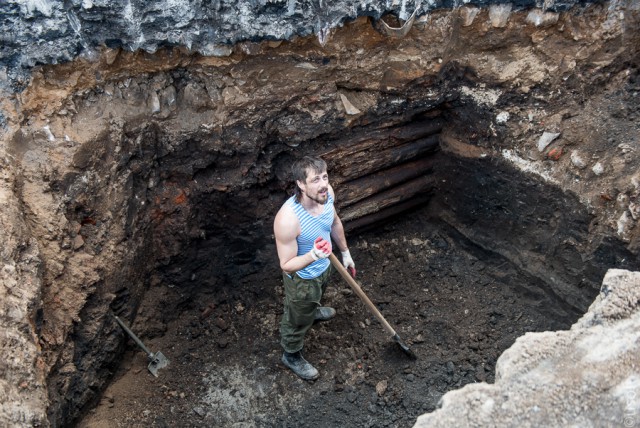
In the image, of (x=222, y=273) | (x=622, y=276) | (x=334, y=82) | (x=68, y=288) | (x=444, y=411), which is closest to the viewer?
(x=444, y=411)

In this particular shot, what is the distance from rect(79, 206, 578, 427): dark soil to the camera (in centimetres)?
402

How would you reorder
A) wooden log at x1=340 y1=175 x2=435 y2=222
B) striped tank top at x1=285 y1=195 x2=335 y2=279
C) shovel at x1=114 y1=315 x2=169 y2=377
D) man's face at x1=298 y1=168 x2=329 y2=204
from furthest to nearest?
wooden log at x1=340 y1=175 x2=435 y2=222, shovel at x1=114 y1=315 x2=169 y2=377, striped tank top at x1=285 y1=195 x2=335 y2=279, man's face at x1=298 y1=168 x2=329 y2=204

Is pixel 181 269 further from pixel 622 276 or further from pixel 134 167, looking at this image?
pixel 622 276

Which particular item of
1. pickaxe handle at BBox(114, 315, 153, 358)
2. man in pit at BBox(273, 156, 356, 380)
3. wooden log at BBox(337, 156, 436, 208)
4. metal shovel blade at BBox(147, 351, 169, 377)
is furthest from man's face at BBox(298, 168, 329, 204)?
metal shovel blade at BBox(147, 351, 169, 377)

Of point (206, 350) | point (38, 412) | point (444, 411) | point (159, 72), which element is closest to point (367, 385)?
point (206, 350)

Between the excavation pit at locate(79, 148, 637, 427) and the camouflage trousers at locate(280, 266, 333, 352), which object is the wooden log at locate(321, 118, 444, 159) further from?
the camouflage trousers at locate(280, 266, 333, 352)

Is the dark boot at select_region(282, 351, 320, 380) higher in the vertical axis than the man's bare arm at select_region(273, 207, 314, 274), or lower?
lower

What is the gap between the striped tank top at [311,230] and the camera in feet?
11.6

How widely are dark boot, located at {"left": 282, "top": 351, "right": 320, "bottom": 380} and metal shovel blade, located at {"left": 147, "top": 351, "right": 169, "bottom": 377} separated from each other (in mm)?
848

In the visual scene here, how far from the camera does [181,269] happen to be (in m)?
4.46

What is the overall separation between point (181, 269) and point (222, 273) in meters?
0.33

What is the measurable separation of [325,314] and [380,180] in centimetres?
113

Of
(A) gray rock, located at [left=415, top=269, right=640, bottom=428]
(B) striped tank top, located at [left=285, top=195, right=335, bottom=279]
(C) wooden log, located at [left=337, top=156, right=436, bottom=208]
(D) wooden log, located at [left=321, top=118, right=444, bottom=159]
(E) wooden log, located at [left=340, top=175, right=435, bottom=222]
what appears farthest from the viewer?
(E) wooden log, located at [left=340, top=175, right=435, bottom=222]

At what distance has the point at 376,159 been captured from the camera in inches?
185
